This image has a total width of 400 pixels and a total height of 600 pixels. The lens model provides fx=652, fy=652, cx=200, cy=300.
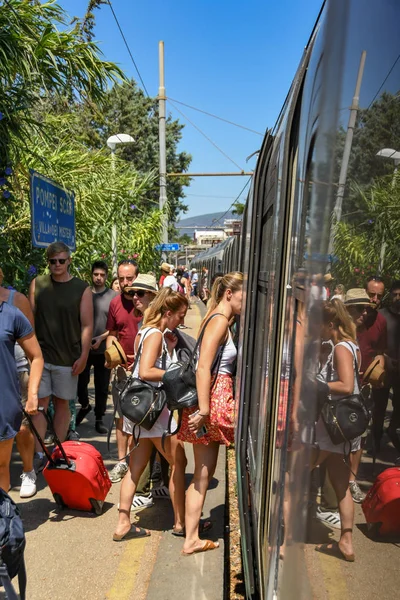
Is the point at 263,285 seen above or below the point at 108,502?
above

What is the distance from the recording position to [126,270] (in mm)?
6395

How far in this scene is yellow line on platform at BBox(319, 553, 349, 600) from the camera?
4.13 feet

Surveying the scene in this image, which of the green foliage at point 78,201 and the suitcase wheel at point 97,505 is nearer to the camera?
the suitcase wheel at point 97,505

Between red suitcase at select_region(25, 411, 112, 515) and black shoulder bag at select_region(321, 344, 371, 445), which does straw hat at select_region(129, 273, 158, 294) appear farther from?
black shoulder bag at select_region(321, 344, 371, 445)

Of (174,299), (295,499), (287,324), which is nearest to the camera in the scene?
(295,499)

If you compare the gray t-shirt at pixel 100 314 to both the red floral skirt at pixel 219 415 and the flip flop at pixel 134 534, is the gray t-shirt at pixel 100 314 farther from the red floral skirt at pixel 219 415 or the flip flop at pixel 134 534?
the red floral skirt at pixel 219 415

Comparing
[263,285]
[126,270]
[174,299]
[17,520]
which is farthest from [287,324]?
[126,270]

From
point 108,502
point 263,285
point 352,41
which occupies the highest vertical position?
point 352,41

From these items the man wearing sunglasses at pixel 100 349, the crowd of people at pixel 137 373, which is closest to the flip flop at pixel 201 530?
the crowd of people at pixel 137 373

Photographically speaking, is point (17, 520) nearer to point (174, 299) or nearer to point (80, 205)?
point (174, 299)

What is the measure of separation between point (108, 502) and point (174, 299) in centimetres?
194

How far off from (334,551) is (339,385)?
33 centimetres

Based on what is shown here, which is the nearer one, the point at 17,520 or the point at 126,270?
the point at 17,520

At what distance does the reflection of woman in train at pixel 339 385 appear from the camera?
1273 mm
